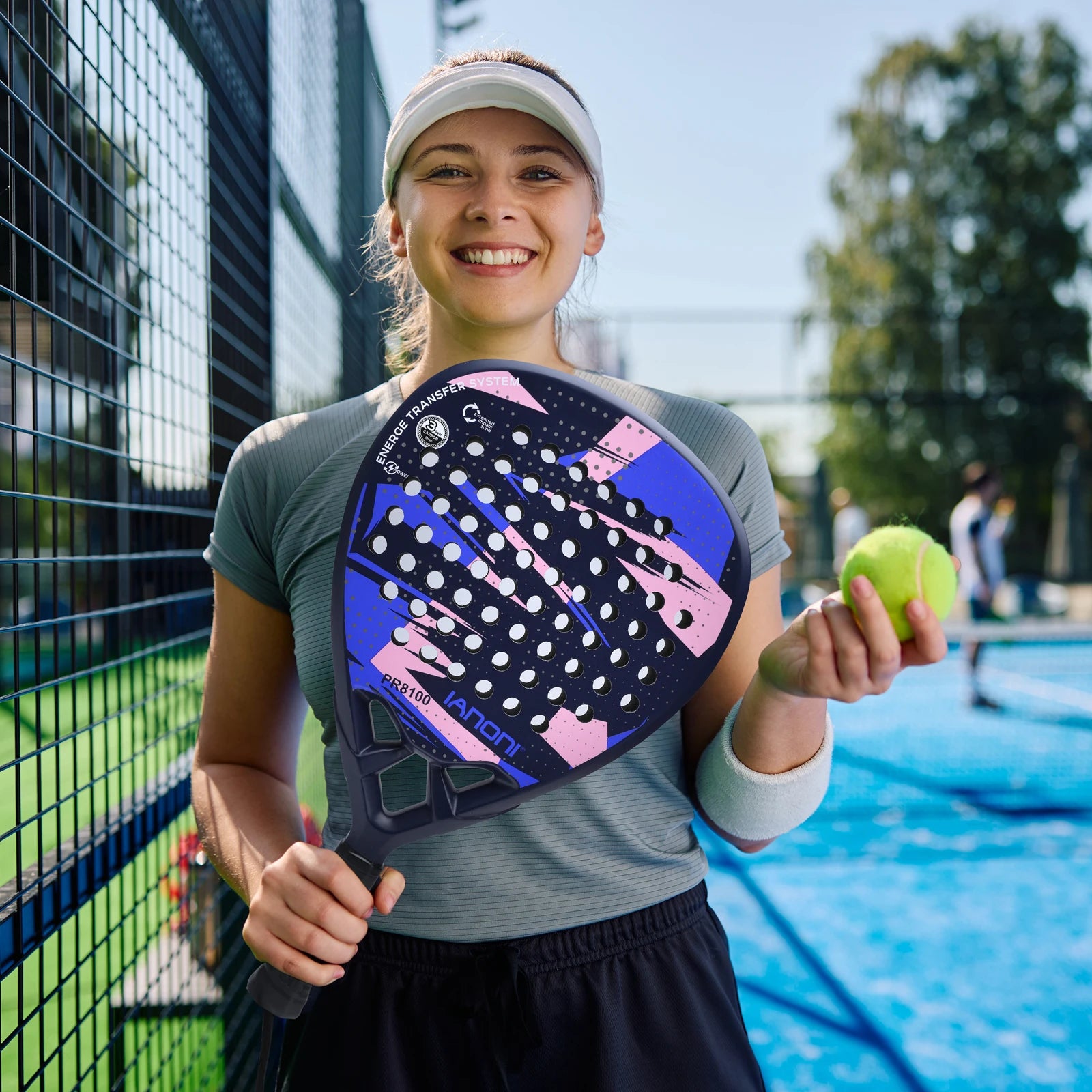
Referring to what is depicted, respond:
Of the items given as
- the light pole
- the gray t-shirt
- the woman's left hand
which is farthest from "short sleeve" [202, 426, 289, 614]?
the light pole

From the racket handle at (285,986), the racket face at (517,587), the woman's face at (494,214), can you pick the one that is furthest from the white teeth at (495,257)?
the racket handle at (285,986)

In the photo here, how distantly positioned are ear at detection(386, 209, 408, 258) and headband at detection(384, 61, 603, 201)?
4.1 inches

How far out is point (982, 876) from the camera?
3607mm

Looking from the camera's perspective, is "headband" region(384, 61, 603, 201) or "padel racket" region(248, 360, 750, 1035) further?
"headband" region(384, 61, 603, 201)

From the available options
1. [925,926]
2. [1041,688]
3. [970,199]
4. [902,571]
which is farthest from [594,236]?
[970,199]

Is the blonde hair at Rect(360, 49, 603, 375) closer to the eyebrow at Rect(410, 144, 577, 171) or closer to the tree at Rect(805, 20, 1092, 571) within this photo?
the eyebrow at Rect(410, 144, 577, 171)

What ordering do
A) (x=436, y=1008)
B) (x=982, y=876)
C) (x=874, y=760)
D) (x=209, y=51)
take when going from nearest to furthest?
(x=436, y=1008) → (x=209, y=51) → (x=982, y=876) → (x=874, y=760)

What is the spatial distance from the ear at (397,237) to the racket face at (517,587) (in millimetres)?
361

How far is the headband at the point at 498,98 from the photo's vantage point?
1008 millimetres

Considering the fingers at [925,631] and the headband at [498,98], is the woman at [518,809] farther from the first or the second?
the fingers at [925,631]

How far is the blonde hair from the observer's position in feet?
3.62

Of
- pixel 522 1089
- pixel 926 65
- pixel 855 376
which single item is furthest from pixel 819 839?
pixel 926 65

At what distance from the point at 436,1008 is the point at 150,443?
35.2 inches

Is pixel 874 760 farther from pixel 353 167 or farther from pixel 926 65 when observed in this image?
pixel 926 65
